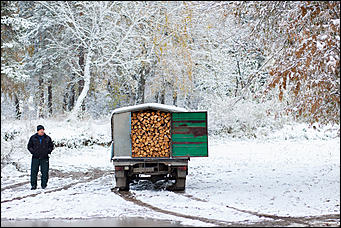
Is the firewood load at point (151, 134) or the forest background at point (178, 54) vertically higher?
the forest background at point (178, 54)

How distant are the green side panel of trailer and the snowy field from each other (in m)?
1.06

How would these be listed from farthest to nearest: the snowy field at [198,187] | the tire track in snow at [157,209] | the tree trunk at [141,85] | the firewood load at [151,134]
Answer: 1. the tree trunk at [141,85]
2. the firewood load at [151,134]
3. the snowy field at [198,187]
4. the tire track in snow at [157,209]

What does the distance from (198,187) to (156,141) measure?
6.11 feet

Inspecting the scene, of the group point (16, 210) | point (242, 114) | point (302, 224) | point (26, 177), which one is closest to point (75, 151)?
point (26, 177)

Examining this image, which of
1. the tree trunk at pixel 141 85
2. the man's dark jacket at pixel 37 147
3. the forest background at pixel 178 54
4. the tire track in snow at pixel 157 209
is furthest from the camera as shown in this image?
the tree trunk at pixel 141 85

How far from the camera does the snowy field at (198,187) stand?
8984 millimetres

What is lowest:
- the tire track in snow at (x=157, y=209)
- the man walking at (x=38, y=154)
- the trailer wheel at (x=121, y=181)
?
the tire track in snow at (x=157, y=209)

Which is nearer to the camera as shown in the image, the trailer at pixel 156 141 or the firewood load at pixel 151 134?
the trailer at pixel 156 141

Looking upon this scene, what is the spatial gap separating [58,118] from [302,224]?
18.9 metres

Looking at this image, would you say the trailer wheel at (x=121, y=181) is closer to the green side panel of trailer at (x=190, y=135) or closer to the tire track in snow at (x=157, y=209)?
the tire track in snow at (x=157, y=209)

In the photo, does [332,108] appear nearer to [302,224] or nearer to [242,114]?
[302,224]

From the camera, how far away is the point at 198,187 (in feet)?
42.2

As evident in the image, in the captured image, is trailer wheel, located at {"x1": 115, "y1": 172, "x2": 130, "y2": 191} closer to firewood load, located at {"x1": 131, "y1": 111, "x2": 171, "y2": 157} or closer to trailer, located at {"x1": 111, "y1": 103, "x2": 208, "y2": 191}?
trailer, located at {"x1": 111, "y1": 103, "x2": 208, "y2": 191}

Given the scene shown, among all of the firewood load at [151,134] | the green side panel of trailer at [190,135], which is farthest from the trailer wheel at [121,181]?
the green side panel of trailer at [190,135]
